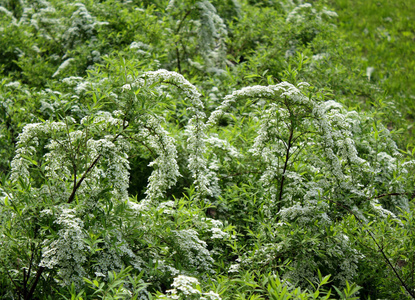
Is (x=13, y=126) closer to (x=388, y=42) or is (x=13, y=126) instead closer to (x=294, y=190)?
(x=294, y=190)

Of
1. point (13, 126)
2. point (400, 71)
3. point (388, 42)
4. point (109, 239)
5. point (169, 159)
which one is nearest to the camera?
point (109, 239)

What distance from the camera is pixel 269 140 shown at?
3.30m

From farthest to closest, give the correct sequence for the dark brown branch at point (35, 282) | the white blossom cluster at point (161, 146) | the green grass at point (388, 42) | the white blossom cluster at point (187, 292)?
1. the green grass at point (388, 42)
2. the white blossom cluster at point (161, 146)
3. the dark brown branch at point (35, 282)
4. the white blossom cluster at point (187, 292)

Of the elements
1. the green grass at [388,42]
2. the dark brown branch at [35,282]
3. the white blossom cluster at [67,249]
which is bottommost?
the green grass at [388,42]

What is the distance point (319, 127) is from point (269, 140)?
435mm

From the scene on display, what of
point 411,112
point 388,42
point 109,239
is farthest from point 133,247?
point 388,42

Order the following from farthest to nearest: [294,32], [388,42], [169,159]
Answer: [388,42], [294,32], [169,159]

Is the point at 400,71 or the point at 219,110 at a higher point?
the point at 219,110

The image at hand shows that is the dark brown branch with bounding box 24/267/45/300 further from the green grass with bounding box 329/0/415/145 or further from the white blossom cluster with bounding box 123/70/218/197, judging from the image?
the green grass with bounding box 329/0/415/145

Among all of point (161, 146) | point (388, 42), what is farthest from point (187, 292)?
point (388, 42)

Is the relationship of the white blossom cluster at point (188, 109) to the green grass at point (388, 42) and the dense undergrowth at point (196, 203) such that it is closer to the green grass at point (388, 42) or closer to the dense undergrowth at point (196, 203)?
the dense undergrowth at point (196, 203)

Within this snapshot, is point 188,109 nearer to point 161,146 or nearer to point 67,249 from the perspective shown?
point 161,146

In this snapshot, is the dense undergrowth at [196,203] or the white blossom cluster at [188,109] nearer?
the dense undergrowth at [196,203]

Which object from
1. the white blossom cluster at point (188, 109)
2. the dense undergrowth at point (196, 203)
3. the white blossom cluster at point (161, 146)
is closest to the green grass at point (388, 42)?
the dense undergrowth at point (196, 203)
